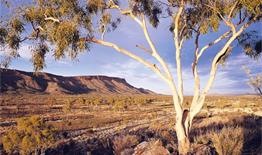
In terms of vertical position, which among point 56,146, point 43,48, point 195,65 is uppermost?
point 43,48

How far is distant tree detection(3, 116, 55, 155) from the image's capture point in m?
12.7

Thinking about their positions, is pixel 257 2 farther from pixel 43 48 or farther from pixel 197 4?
pixel 43 48

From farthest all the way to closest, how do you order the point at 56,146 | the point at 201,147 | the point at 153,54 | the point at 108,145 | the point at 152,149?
the point at 56,146
the point at 108,145
the point at 153,54
the point at 201,147
the point at 152,149

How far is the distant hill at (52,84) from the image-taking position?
10831 cm

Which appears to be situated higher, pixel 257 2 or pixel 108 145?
pixel 257 2

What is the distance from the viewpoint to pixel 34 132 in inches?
539

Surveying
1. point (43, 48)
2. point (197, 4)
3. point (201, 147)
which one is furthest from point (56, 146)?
point (197, 4)

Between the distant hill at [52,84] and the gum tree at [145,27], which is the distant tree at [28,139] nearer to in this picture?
the gum tree at [145,27]

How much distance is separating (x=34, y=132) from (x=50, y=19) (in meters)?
5.52

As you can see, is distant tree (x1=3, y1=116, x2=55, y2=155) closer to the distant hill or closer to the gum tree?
the gum tree

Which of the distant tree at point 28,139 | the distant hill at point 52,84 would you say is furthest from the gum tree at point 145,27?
the distant hill at point 52,84

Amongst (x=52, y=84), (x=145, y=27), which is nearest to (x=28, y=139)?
(x=145, y=27)

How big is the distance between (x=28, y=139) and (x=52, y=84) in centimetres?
11721

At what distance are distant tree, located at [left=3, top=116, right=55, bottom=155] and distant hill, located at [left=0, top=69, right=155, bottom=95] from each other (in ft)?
220
